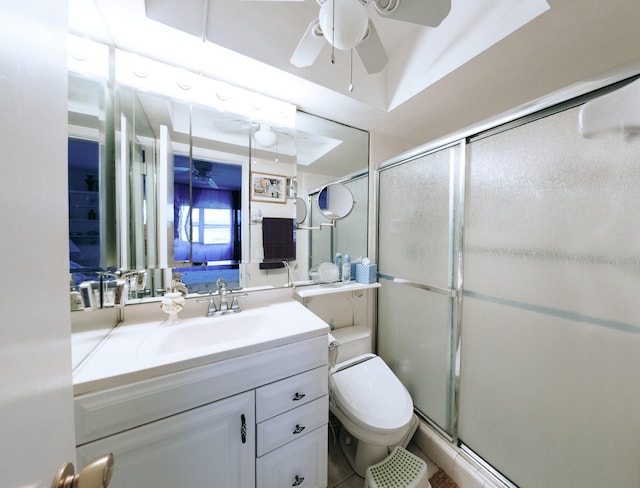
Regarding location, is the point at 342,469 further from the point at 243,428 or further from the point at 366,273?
the point at 366,273

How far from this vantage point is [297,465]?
0.94m

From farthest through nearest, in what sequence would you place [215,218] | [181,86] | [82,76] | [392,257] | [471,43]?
[392,257], [215,218], [181,86], [471,43], [82,76]

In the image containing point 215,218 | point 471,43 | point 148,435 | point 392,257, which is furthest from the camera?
point 392,257

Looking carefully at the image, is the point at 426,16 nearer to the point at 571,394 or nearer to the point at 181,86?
the point at 181,86

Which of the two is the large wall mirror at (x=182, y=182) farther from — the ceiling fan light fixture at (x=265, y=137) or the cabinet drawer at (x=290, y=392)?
the cabinet drawer at (x=290, y=392)

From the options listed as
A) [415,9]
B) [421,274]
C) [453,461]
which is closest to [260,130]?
[415,9]

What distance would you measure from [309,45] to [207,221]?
0.93 metres

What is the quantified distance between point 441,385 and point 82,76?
2.24 metres

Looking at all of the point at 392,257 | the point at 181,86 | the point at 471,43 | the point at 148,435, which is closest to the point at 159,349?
the point at 148,435

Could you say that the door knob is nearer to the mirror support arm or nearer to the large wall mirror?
the large wall mirror

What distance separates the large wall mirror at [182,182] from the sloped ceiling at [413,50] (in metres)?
0.15

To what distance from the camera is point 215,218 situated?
121 centimetres

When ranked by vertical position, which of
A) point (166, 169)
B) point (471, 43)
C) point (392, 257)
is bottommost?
point (392, 257)

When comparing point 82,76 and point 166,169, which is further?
point 166,169
